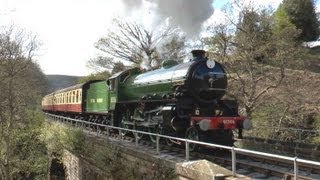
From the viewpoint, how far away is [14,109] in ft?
86.2

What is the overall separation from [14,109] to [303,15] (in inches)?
979

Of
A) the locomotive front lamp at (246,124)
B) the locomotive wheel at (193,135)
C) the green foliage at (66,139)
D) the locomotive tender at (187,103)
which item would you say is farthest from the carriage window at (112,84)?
the locomotive front lamp at (246,124)

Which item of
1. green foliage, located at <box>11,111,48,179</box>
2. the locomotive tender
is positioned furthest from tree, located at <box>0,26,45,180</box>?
the locomotive tender

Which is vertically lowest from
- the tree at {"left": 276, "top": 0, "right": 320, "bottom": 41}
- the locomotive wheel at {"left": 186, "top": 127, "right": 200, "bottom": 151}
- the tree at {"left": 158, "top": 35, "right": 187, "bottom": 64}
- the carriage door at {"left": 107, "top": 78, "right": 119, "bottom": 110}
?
the locomotive wheel at {"left": 186, "top": 127, "right": 200, "bottom": 151}

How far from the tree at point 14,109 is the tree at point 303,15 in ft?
69.4

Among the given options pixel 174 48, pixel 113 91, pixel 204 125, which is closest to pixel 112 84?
pixel 113 91

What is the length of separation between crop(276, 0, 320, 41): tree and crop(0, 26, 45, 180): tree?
69.4ft

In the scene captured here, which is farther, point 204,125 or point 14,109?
point 14,109

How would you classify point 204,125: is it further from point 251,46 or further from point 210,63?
point 251,46

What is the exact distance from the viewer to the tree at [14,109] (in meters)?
25.0

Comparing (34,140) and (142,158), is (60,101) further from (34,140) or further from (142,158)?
(142,158)

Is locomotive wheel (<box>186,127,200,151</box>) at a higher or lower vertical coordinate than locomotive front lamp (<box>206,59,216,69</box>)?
lower

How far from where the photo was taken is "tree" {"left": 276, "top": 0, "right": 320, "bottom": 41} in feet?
126

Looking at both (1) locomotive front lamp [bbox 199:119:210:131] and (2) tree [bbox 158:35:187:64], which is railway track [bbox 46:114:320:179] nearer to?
(1) locomotive front lamp [bbox 199:119:210:131]
